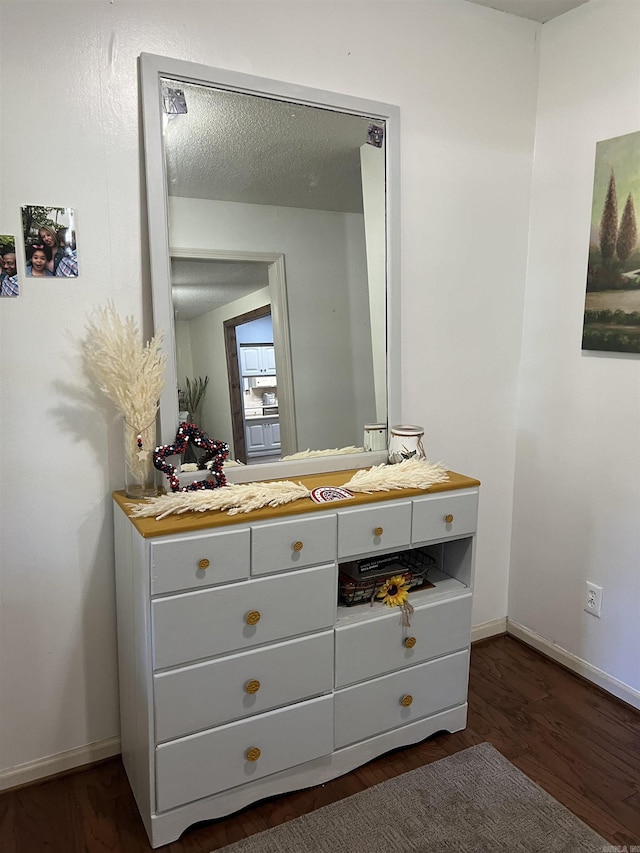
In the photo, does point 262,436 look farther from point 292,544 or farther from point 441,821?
point 441,821

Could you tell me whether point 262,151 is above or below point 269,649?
above

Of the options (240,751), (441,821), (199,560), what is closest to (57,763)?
(240,751)

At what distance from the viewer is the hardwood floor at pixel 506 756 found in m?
1.61

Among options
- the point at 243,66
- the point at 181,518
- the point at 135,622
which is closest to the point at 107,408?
the point at 181,518

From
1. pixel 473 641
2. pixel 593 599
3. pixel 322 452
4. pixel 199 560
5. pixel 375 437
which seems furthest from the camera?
pixel 473 641

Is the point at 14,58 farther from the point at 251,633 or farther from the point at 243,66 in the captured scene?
the point at 251,633

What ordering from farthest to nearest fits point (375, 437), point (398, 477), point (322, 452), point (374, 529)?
1. point (375, 437)
2. point (322, 452)
3. point (398, 477)
4. point (374, 529)

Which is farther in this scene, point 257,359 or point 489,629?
point 489,629

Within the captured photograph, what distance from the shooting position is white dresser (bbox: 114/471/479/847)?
4.95 feet

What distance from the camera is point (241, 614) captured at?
1574mm

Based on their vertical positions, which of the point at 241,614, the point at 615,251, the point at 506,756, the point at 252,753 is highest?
the point at 615,251

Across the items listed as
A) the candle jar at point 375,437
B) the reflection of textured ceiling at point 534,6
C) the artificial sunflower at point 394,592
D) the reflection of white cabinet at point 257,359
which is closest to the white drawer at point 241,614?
the artificial sunflower at point 394,592

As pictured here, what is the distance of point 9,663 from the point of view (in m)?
1.71

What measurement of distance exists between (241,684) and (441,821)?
688 millimetres
